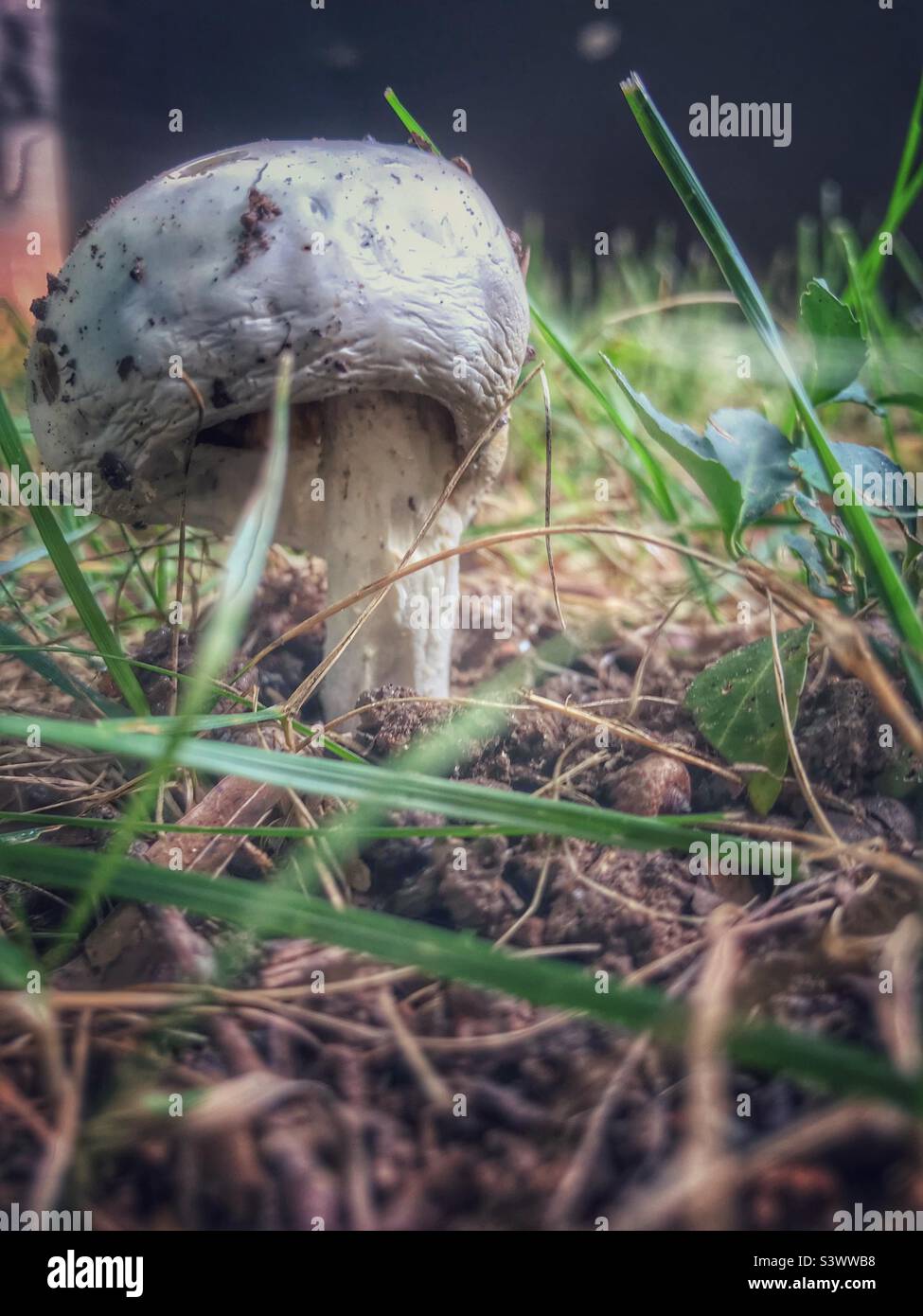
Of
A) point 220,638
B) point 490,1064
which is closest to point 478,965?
point 490,1064

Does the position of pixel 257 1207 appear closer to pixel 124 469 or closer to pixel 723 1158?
pixel 723 1158

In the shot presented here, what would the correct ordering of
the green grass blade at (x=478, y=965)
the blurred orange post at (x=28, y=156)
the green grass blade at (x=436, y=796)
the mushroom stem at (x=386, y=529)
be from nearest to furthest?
the green grass blade at (x=478, y=965)
the green grass blade at (x=436, y=796)
the mushroom stem at (x=386, y=529)
the blurred orange post at (x=28, y=156)

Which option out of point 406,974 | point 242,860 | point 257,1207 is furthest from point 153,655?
point 257,1207
